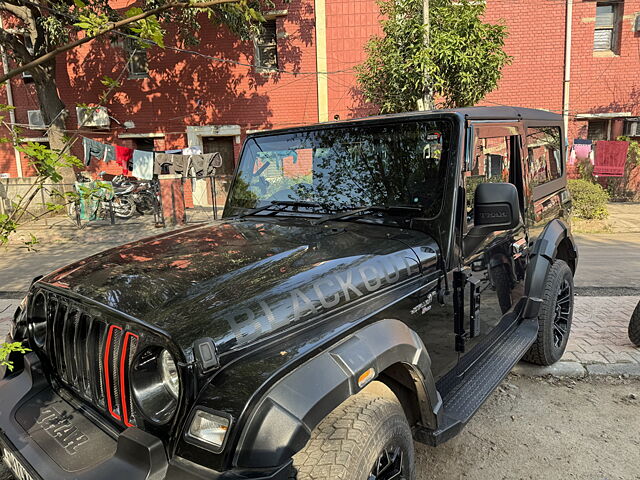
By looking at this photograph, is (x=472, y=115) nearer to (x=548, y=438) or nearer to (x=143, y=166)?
(x=548, y=438)

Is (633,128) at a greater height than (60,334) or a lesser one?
greater

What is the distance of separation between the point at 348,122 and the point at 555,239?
1975 mm

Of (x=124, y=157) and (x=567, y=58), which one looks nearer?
(x=567, y=58)

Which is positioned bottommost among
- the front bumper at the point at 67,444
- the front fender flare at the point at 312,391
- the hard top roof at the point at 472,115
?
the front bumper at the point at 67,444

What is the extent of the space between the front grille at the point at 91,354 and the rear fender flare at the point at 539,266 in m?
2.70

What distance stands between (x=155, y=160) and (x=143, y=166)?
46cm

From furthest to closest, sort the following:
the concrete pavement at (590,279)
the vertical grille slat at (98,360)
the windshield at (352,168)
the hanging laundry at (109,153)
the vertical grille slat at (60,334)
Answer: the hanging laundry at (109,153), the concrete pavement at (590,279), the windshield at (352,168), the vertical grille slat at (60,334), the vertical grille slat at (98,360)

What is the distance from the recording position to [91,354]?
180cm

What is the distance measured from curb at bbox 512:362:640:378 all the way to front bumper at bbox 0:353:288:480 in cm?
298

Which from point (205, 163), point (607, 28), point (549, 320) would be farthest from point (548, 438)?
point (607, 28)

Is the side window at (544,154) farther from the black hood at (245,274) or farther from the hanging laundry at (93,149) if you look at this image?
the hanging laundry at (93,149)

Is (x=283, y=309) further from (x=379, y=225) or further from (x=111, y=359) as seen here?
(x=379, y=225)

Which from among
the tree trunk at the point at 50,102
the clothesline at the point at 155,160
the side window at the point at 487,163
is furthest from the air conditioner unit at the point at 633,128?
the tree trunk at the point at 50,102

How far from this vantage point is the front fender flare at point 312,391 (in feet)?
4.53
